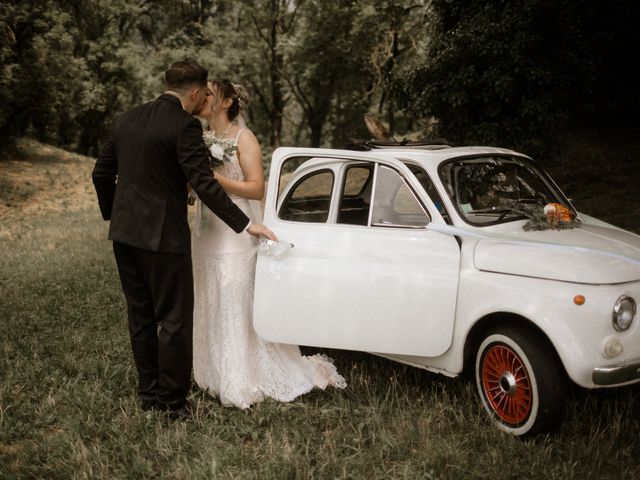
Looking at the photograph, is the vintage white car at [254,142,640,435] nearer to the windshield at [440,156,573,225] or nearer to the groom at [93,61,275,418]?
the windshield at [440,156,573,225]

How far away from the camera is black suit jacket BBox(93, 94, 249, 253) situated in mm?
3453

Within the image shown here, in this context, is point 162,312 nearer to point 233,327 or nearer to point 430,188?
point 233,327

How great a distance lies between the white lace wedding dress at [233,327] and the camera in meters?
4.18

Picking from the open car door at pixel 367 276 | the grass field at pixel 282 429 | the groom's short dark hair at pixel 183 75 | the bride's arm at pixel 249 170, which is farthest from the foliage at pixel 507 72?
the groom's short dark hair at pixel 183 75

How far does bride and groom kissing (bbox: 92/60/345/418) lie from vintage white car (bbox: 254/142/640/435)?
306mm

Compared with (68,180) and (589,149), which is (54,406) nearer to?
(589,149)

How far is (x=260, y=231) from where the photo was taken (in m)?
3.82

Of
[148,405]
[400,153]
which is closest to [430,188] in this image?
[400,153]

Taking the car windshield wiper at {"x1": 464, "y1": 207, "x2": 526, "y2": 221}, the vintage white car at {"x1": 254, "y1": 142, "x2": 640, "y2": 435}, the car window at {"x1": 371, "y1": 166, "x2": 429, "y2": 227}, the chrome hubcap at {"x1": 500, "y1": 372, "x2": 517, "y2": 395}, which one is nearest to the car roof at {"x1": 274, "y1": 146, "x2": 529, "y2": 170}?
the vintage white car at {"x1": 254, "y1": 142, "x2": 640, "y2": 435}

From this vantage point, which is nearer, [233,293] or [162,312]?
[162,312]

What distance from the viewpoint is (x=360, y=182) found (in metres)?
4.80

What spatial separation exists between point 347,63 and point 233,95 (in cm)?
2203

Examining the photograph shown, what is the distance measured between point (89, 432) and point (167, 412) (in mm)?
493

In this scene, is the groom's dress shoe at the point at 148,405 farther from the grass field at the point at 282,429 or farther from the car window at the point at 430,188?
the car window at the point at 430,188
